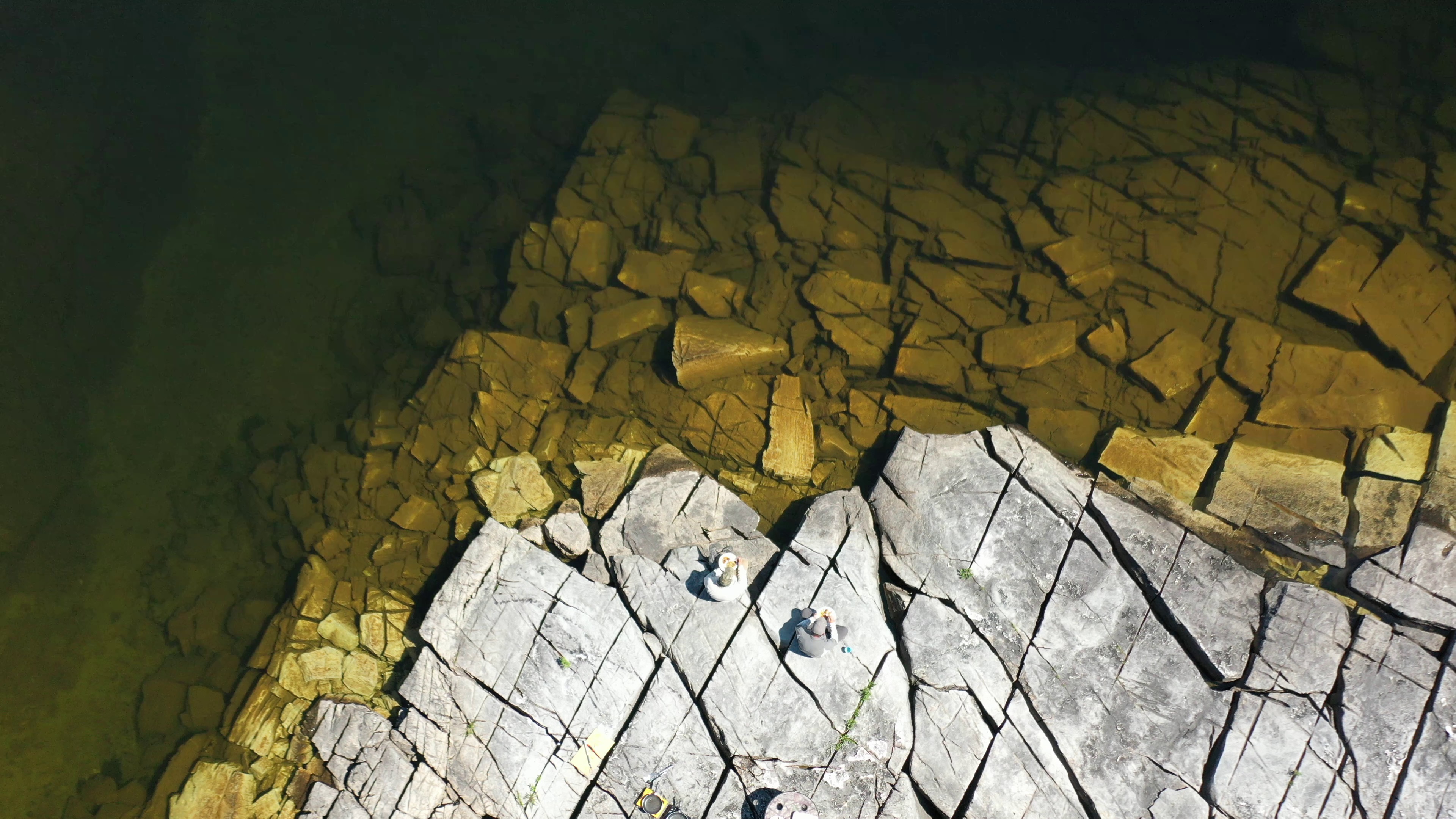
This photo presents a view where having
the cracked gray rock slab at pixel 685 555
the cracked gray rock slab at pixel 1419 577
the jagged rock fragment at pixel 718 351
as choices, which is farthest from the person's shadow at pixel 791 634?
the cracked gray rock slab at pixel 1419 577

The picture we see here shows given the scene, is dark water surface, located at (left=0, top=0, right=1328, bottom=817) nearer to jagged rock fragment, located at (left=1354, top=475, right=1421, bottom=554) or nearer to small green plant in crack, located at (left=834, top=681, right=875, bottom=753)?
jagged rock fragment, located at (left=1354, top=475, right=1421, bottom=554)

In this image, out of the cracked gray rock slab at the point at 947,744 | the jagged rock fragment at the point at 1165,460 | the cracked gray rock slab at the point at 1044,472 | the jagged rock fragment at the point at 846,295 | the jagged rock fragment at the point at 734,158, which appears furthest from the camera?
the jagged rock fragment at the point at 734,158

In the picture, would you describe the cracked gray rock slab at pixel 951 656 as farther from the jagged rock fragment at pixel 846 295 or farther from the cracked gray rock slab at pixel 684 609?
the jagged rock fragment at pixel 846 295

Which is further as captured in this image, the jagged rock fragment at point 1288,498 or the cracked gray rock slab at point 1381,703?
the jagged rock fragment at point 1288,498

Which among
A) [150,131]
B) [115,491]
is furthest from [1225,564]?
[150,131]

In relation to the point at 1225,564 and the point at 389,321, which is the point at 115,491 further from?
the point at 1225,564
